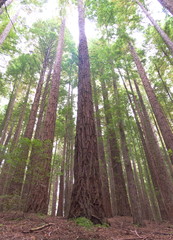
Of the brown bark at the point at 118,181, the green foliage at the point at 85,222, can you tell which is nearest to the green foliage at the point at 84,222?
the green foliage at the point at 85,222

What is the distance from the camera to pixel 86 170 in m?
3.21

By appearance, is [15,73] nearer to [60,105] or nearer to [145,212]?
[60,105]

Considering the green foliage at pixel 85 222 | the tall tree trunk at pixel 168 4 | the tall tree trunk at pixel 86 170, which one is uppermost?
the tall tree trunk at pixel 168 4

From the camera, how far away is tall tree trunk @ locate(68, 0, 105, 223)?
9.39ft

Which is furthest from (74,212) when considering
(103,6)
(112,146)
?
(103,6)

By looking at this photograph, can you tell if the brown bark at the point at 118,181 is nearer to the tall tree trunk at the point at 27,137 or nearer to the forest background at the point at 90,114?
the forest background at the point at 90,114

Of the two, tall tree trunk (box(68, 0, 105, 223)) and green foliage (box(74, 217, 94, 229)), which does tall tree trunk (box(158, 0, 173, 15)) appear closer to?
tall tree trunk (box(68, 0, 105, 223))

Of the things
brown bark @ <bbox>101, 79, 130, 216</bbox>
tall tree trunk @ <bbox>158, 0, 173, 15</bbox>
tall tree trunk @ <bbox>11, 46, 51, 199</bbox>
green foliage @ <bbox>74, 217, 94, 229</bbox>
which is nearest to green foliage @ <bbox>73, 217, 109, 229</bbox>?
green foliage @ <bbox>74, 217, 94, 229</bbox>

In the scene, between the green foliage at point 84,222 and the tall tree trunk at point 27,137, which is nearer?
the green foliage at point 84,222

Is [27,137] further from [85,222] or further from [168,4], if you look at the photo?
[168,4]

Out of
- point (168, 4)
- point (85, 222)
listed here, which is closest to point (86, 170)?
point (85, 222)

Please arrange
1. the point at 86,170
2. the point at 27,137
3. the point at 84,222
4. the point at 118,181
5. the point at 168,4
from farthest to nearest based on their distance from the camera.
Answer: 1. the point at 27,137
2. the point at 118,181
3. the point at 168,4
4. the point at 86,170
5. the point at 84,222

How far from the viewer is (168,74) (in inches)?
555

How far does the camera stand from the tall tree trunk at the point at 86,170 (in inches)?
113
